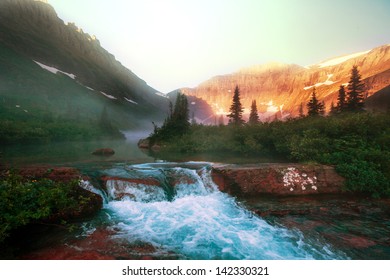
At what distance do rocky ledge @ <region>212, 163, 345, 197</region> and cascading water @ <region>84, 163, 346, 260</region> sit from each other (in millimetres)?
759

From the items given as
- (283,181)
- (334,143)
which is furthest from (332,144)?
(283,181)

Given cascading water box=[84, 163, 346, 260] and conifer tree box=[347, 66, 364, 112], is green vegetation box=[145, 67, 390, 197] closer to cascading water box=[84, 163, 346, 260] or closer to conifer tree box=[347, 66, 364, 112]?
conifer tree box=[347, 66, 364, 112]

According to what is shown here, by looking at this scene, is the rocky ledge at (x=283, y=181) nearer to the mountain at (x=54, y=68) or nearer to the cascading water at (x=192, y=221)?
the cascading water at (x=192, y=221)

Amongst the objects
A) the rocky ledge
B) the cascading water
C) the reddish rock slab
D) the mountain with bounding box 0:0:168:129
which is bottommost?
the reddish rock slab

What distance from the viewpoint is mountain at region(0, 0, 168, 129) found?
332ft

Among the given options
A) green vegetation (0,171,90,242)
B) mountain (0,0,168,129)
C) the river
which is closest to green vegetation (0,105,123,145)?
mountain (0,0,168,129)

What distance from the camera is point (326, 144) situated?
11.4 m

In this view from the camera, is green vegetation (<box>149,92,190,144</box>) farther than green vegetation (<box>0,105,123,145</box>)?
Yes

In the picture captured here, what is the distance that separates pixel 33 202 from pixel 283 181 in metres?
8.30

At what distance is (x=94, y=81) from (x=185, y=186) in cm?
18412

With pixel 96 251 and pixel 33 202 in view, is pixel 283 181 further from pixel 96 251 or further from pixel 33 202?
pixel 33 202

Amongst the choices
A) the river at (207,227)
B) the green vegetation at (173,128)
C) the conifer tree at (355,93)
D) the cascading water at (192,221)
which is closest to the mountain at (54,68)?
the green vegetation at (173,128)

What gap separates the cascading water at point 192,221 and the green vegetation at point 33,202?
1260 mm

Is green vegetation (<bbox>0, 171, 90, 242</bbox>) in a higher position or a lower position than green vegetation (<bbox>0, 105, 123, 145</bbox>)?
lower
